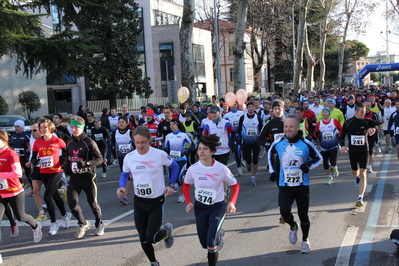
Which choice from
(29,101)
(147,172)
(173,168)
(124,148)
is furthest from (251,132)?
(29,101)

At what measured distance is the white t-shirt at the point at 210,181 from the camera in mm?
5062

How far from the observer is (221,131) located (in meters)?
9.88

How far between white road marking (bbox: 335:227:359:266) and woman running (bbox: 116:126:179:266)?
213 centimetres

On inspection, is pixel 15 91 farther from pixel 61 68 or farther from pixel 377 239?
pixel 377 239

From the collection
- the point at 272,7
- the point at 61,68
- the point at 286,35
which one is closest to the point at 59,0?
the point at 61,68

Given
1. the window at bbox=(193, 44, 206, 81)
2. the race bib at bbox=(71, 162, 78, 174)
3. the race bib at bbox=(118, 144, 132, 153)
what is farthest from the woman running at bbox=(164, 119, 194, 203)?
the window at bbox=(193, 44, 206, 81)

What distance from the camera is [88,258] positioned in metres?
5.91

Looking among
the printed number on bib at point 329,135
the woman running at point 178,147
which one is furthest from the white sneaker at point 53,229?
the printed number on bib at point 329,135

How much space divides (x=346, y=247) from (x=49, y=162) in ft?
15.4

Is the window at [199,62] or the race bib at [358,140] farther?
the window at [199,62]

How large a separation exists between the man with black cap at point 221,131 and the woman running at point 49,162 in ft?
11.5

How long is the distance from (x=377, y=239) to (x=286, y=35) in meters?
55.7

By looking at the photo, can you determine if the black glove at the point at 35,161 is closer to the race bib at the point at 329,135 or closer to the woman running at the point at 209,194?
the woman running at the point at 209,194

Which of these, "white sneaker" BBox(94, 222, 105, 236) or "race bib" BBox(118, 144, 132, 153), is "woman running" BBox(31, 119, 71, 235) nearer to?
"white sneaker" BBox(94, 222, 105, 236)
